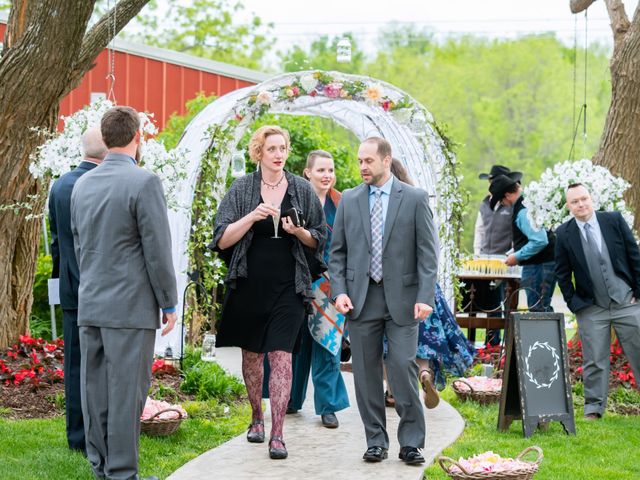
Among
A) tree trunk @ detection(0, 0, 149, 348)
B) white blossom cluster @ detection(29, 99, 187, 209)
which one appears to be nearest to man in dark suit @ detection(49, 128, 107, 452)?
white blossom cluster @ detection(29, 99, 187, 209)

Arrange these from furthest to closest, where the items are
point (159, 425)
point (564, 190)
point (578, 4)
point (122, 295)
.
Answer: point (578, 4), point (564, 190), point (159, 425), point (122, 295)

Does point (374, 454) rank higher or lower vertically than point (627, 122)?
lower

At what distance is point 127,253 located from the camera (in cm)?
562

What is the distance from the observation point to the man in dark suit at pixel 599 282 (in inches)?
327

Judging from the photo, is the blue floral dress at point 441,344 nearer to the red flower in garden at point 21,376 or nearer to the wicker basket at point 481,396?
the wicker basket at point 481,396

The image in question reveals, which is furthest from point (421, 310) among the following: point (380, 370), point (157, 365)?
point (157, 365)

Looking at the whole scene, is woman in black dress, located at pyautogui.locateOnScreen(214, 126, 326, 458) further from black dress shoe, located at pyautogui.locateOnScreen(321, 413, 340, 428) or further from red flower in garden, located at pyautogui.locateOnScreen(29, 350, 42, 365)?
red flower in garden, located at pyautogui.locateOnScreen(29, 350, 42, 365)

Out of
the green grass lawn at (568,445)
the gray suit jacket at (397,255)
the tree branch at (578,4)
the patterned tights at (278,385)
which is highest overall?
A: the tree branch at (578,4)

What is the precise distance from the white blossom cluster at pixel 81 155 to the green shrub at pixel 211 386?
5.19 ft

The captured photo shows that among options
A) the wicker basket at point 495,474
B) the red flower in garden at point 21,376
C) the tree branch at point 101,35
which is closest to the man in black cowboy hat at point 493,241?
the tree branch at point 101,35

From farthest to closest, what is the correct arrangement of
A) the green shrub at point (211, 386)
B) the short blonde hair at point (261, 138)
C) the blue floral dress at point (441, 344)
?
the green shrub at point (211, 386) → the blue floral dress at point (441, 344) → the short blonde hair at point (261, 138)

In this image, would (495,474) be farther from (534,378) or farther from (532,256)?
(532,256)

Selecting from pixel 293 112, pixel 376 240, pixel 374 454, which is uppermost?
pixel 293 112

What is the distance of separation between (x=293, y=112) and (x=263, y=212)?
5.79m
